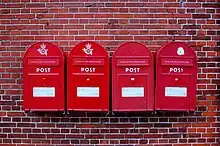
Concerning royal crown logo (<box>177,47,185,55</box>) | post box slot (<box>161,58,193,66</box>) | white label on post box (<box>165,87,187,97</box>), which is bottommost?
white label on post box (<box>165,87,187,97</box>)

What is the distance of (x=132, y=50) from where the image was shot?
4.07 metres

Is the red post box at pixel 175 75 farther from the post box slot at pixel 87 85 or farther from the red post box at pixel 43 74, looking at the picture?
the red post box at pixel 43 74

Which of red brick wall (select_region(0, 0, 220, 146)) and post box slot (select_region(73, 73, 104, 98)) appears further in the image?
red brick wall (select_region(0, 0, 220, 146))

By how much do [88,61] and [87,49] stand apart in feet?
0.52

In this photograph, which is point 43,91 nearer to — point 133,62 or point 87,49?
point 87,49

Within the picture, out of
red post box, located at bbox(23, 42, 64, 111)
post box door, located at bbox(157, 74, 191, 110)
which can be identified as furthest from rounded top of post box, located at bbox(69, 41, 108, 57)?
post box door, located at bbox(157, 74, 191, 110)

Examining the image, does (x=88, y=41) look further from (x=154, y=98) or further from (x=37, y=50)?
(x=154, y=98)

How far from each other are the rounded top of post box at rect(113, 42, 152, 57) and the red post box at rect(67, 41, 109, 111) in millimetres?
199

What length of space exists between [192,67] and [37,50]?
2066mm

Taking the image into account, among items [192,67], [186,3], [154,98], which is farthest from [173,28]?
[154,98]

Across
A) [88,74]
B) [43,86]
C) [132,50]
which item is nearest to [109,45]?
[132,50]

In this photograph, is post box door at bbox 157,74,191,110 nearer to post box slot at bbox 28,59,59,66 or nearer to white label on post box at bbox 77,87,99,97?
white label on post box at bbox 77,87,99,97

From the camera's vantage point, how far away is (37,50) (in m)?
4.07

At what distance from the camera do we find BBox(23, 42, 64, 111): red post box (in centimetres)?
405
